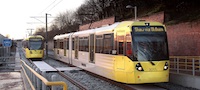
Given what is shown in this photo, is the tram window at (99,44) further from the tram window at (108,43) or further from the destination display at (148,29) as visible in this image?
the destination display at (148,29)

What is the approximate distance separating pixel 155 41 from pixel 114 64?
2.14m

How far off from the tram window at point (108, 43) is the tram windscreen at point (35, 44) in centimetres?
2173

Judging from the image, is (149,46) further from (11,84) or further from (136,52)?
(11,84)

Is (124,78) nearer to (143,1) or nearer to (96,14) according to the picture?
(143,1)

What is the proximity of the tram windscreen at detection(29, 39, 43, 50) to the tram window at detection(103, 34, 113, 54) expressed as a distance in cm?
2173

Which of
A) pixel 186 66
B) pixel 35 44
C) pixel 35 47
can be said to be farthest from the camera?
pixel 35 47

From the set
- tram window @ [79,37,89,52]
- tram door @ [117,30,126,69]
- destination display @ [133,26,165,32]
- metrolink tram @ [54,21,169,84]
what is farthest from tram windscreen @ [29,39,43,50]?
destination display @ [133,26,165,32]

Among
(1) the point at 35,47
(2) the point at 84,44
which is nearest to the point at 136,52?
(2) the point at 84,44

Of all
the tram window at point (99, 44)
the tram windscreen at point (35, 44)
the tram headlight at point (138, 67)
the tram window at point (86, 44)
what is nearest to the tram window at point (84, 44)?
the tram window at point (86, 44)

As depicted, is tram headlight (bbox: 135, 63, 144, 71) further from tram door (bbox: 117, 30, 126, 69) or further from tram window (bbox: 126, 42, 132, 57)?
tram door (bbox: 117, 30, 126, 69)

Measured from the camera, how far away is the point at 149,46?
13.2m

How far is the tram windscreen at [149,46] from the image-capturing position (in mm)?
12984

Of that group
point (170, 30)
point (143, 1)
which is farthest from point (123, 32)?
point (143, 1)

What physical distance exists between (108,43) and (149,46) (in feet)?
7.87
